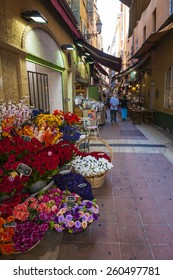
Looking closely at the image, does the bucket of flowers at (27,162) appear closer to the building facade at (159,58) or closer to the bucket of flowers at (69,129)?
the bucket of flowers at (69,129)

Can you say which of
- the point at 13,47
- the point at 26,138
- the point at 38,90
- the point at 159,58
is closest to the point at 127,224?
the point at 26,138

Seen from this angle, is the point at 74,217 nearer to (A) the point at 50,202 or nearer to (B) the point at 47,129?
(A) the point at 50,202

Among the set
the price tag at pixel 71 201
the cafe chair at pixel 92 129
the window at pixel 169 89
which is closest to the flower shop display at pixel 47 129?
the price tag at pixel 71 201

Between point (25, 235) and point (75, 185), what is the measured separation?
0.94m

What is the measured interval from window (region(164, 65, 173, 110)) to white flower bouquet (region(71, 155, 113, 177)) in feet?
20.3

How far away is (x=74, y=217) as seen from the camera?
2.26 m

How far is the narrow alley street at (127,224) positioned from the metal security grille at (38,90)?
2.83 m

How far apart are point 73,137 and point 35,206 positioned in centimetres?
172

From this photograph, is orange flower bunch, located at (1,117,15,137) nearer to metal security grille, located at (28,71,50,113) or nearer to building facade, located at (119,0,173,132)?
metal security grille, located at (28,71,50,113)

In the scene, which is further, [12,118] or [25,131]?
[25,131]

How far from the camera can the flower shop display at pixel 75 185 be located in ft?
8.69
